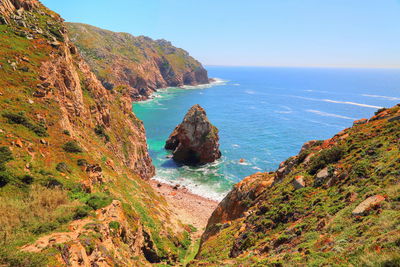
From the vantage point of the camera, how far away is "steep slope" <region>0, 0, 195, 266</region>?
13632 millimetres

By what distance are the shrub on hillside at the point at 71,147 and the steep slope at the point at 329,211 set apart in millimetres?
18660

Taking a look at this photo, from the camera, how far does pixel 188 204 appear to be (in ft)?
181

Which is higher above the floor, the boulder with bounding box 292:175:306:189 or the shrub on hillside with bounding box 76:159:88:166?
the shrub on hillside with bounding box 76:159:88:166

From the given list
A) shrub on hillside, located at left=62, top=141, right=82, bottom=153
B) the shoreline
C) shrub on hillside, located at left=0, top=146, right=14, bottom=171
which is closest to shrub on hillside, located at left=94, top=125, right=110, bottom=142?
shrub on hillside, located at left=62, top=141, right=82, bottom=153

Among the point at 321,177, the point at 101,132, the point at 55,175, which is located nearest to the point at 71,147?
the point at 55,175

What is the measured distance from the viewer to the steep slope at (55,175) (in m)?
13.6

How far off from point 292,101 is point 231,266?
180964 mm

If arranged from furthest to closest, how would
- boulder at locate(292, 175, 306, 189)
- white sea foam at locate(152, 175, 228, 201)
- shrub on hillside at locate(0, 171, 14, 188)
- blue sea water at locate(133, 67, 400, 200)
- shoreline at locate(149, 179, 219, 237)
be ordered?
blue sea water at locate(133, 67, 400, 200) < white sea foam at locate(152, 175, 228, 201) < shoreline at locate(149, 179, 219, 237) < boulder at locate(292, 175, 306, 189) < shrub on hillside at locate(0, 171, 14, 188)

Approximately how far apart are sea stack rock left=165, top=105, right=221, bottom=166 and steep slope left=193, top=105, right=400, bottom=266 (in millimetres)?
50760

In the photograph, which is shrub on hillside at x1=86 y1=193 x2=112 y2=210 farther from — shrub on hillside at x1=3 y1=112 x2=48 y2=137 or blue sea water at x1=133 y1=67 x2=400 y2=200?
blue sea water at x1=133 y1=67 x2=400 y2=200

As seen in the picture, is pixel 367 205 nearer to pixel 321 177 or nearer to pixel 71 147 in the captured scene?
pixel 321 177

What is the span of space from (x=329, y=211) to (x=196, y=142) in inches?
2576

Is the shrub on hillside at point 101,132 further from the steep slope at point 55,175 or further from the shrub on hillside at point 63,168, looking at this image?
the shrub on hillside at point 63,168

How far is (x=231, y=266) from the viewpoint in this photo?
575 inches
